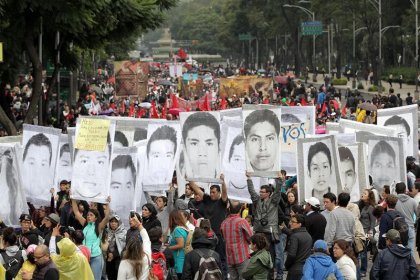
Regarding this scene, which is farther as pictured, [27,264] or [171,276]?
[171,276]

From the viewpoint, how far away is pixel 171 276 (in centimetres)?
1407

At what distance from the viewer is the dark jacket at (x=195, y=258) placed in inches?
505

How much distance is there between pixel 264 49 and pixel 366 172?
454ft

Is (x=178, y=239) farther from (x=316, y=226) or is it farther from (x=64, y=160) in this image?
(x=64, y=160)

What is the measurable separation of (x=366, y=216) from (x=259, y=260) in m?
3.71

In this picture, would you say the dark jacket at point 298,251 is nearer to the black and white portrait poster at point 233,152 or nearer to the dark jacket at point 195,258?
the dark jacket at point 195,258

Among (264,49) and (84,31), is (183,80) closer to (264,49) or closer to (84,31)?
(84,31)

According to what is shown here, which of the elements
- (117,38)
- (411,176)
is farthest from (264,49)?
(411,176)

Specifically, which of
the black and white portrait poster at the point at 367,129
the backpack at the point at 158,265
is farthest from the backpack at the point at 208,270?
the black and white portrait poster at the point at 367,129

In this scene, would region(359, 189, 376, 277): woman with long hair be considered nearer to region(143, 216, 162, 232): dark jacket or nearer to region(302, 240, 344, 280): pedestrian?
region(143, 216, 162, 232): dark jacket

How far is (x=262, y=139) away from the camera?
17.8m

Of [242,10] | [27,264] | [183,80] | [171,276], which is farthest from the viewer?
[242,10]

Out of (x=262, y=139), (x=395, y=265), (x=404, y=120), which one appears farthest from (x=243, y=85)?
(x=395, y=265)

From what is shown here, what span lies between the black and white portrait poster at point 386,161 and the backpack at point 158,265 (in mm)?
5674
